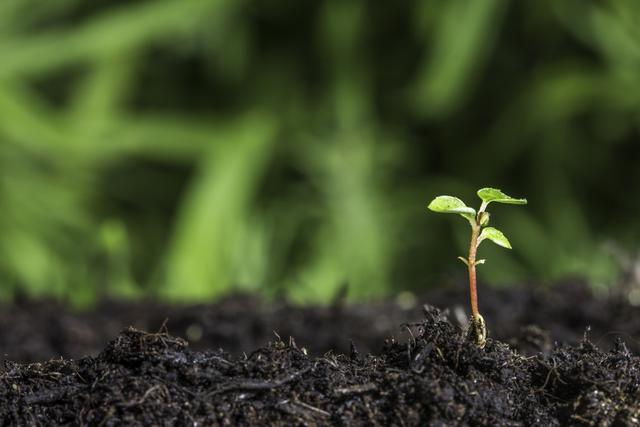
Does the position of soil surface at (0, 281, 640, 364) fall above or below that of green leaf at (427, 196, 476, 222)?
above

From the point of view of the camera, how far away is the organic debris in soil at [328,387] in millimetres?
773

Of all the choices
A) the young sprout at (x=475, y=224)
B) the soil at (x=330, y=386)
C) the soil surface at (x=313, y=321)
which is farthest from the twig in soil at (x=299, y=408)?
the soil surface at (x=313, y=321)

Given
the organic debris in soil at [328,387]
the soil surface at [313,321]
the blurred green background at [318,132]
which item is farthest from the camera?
the blurred green background at [318,132]

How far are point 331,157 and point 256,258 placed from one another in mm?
951

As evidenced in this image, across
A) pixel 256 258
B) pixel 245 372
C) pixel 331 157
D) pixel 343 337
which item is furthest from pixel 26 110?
pixel 245 372

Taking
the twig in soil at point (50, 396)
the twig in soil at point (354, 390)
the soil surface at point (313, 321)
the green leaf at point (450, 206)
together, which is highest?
the soil surface at point (313, 321)

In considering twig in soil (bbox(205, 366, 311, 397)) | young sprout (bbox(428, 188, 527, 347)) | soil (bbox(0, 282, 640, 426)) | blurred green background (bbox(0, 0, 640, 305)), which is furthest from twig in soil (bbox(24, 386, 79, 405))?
blurred green background (bbox(0, 0, 640, 305))

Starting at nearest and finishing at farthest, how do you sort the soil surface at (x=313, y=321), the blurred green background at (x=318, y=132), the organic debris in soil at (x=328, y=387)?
the organic debris in soil at (x=328, y=387), the soil surface at (x=313, y=321), the blurred green background at (x=318, y=132)

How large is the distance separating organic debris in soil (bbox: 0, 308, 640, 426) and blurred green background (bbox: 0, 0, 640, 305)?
6.94 ft

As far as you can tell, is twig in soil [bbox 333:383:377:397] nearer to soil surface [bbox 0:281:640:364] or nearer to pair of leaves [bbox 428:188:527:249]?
pair of leaves [bbox 428:188:527:249]

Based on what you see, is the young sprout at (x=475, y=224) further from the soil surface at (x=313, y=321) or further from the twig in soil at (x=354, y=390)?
the soil surface at (x=313, y=321)

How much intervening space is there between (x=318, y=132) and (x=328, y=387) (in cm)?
272

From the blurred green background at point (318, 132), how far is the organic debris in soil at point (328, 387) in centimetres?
212

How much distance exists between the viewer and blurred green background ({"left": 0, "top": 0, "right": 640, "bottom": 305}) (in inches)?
126
